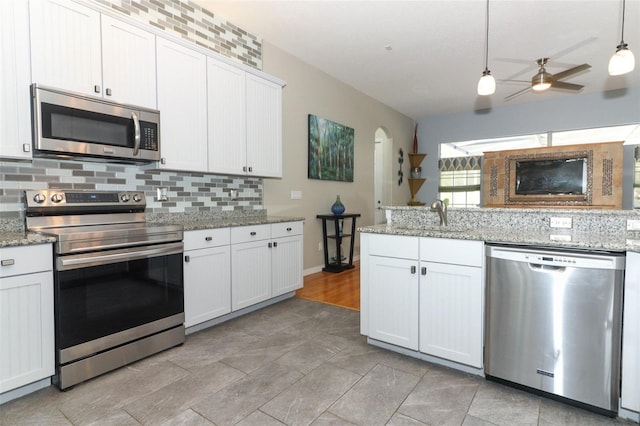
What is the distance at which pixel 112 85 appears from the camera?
2.36 m

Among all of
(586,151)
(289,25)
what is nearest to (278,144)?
(289,25)

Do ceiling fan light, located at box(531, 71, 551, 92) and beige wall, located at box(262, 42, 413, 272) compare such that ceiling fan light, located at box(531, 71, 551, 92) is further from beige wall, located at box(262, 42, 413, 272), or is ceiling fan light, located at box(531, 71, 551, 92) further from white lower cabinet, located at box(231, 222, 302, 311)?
white lower cabinet, located at box(231, 222, 302, 311)

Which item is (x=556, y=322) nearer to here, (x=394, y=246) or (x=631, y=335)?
(x=631, y=335)

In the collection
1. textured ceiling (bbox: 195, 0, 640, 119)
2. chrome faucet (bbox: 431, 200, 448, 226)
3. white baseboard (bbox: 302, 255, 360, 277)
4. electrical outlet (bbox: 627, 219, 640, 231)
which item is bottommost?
white baseboard (bbox: 302, 255, 360, 277)

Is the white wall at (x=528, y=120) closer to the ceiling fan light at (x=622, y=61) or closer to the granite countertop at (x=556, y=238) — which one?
the ceiling fan light at (x=622, y=61)

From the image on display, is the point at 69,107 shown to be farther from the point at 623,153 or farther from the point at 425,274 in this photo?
the point at 623,153

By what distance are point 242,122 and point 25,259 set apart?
2036 millimetres

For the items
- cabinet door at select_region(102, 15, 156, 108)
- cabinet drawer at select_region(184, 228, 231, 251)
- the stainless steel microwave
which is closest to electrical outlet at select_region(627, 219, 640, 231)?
cabinet drawer at select_region(184, 228, 231, 251)

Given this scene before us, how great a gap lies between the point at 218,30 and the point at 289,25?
731 mm

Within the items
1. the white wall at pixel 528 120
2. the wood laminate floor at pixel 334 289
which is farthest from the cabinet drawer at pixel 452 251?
the white wall at pixel 528 120

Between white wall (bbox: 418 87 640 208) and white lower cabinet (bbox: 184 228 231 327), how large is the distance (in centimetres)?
601

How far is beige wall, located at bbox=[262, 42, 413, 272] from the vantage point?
13.9 ft

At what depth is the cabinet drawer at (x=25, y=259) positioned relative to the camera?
5.67 ft

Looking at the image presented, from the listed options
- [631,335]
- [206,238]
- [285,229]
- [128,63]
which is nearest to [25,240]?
[206,238]
